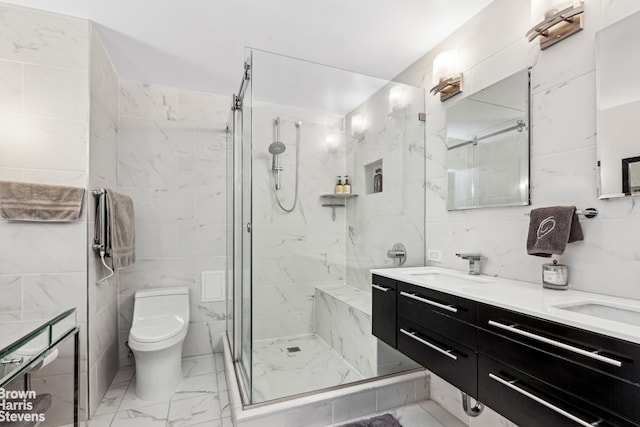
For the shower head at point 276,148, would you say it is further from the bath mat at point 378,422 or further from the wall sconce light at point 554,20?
the bath mat at point 378,422

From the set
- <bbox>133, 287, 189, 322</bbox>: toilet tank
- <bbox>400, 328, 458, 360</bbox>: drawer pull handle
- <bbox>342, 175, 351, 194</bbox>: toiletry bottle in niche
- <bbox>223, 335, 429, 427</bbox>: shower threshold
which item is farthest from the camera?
<bbox>133, 287, 189, 322</bbox>: toilet tank

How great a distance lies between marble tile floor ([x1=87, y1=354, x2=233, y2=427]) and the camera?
1.89 m

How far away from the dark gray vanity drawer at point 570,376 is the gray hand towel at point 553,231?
456 millimetres

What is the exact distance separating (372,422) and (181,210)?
7.51ft

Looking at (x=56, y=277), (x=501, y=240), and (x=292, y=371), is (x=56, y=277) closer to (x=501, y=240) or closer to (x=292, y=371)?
(x=292, y=371)

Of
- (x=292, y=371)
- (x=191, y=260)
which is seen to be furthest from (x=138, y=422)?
(x=191, y=260)

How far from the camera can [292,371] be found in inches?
79.5

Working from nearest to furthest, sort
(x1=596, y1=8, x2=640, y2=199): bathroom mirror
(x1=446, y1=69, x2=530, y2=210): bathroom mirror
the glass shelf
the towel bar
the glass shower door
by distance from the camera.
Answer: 1. the glass shelf
2. (x1=596, y1=8, x2=640, y2=199): bathroom mirror
3. the towel bar
4. (x1=446, y1=69, x2=530, y2=210): bathroom mirror
5. the glass shower door

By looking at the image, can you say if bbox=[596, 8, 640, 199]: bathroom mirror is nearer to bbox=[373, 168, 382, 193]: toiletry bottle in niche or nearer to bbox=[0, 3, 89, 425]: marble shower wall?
bbox=[373, 168, 382, 193]: toiletry bottle in niche

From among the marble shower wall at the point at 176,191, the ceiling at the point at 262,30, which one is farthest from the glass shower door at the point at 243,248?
the marble shower wall at the point at 176,191

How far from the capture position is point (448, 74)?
6.41 ft

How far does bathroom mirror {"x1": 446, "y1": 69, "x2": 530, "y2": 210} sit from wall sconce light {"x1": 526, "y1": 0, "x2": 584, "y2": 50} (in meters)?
0.16

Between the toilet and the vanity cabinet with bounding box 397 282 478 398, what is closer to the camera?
the vanity cabinet with bounding box 397 282 478 398

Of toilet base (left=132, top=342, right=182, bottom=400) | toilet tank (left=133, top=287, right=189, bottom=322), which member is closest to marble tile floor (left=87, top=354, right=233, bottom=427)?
toilet base (left=132, top=342, right=182, bottom=400)
